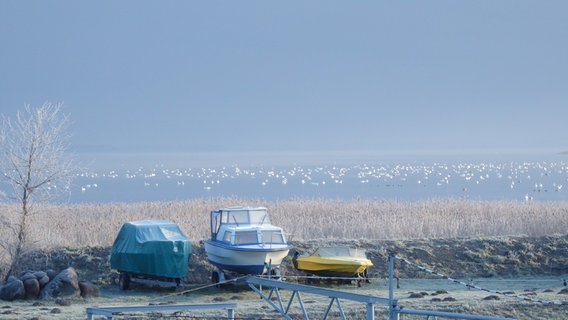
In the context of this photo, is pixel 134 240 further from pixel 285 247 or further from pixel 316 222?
pixel 316 222

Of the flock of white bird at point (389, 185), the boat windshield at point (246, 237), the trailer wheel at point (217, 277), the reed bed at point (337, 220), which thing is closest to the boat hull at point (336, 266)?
the boat windshield at point (246, 237)

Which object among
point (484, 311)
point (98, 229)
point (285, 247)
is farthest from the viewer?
point (98, 229)

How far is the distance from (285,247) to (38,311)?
23.1 ft

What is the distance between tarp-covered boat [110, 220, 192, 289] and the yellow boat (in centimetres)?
316

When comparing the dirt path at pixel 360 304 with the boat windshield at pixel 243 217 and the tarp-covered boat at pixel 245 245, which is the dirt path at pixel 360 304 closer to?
the tarp-covered boat at pixel 245 245

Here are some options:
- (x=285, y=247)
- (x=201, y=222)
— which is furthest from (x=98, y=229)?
(x=285, y=247)

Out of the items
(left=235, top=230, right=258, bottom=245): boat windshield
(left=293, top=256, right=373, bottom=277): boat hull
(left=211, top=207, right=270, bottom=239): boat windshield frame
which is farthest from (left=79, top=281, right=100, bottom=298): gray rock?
(left=293, top=256, right=373, bottom=277): boat hull

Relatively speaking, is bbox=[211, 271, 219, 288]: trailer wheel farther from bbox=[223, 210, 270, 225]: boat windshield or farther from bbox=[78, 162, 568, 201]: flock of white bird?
bbox=[78, 162, 568, 201]: flock of white bird

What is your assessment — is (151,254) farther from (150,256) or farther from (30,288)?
(30,288)

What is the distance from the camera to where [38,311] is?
2169cm

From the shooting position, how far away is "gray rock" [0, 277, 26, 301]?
2364 cm

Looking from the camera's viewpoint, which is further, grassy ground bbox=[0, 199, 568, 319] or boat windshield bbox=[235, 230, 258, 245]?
boat windshield bbox=[235, 230, 258, 245]

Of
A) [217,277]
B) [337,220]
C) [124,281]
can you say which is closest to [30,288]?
[124,281]

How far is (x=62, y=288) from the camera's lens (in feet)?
78.8
